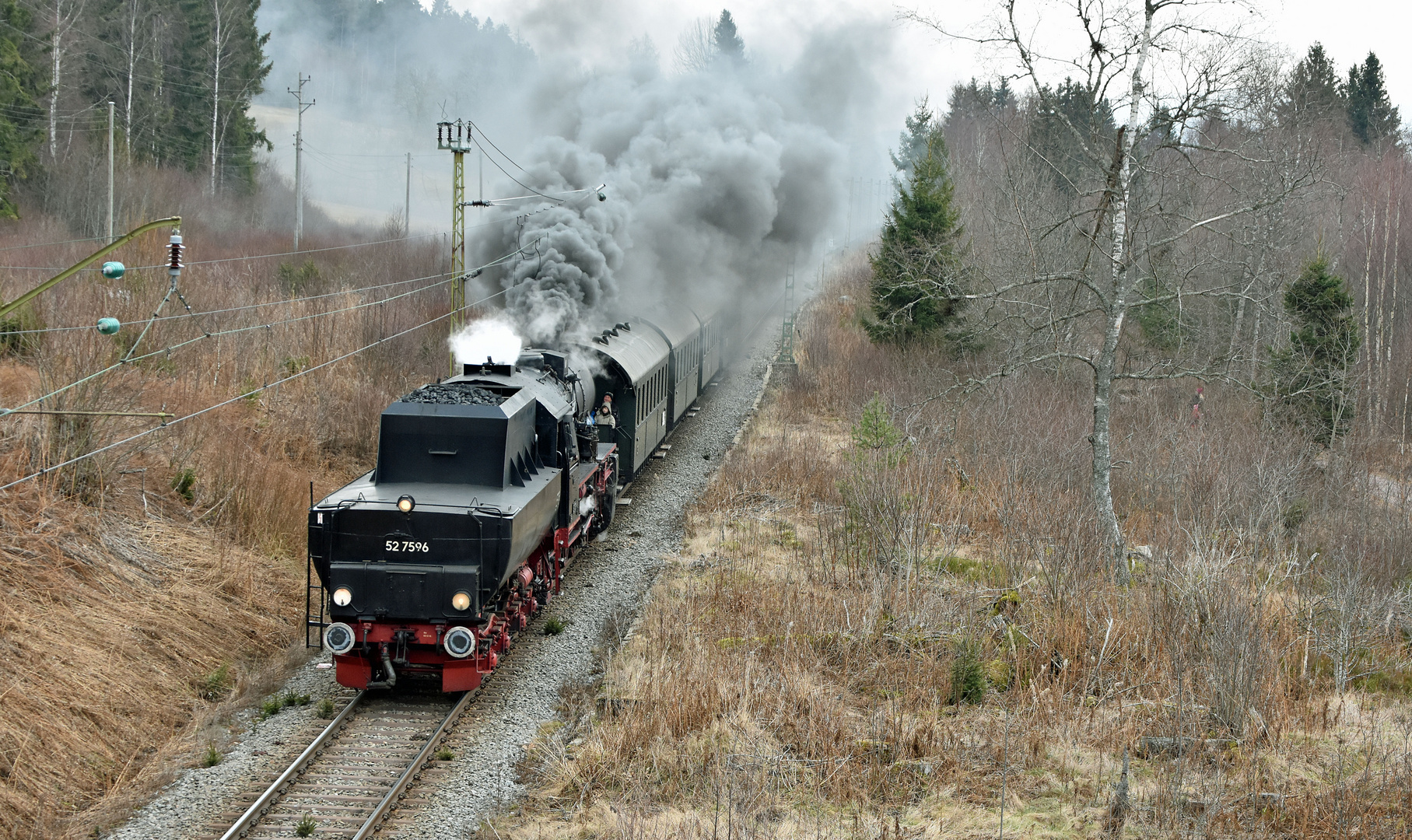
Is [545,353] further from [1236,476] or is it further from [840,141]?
[840,141]

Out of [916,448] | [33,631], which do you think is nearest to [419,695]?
[33,631]

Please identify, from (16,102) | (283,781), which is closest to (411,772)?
(283,781)

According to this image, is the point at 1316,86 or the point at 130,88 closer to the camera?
the point at 1316,86

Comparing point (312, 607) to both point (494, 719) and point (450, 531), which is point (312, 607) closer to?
point (494, 719)

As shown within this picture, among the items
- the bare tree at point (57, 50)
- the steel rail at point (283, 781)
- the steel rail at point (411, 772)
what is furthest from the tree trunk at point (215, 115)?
the steel rail at point (411, 772)

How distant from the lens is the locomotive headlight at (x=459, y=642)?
10.0m

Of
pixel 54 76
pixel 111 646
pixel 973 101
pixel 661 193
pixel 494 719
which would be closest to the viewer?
pixel 494 719

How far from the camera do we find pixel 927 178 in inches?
1061

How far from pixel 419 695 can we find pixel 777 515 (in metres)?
8.65

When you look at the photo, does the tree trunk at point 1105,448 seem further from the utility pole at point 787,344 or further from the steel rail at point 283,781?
the utility pole at point 787,344

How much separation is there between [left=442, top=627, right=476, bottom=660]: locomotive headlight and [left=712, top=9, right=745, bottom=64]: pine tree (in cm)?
5885

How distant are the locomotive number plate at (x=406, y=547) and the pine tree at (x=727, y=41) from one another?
192 feet

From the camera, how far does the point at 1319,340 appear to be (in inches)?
864

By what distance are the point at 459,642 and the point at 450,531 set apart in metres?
1.04
